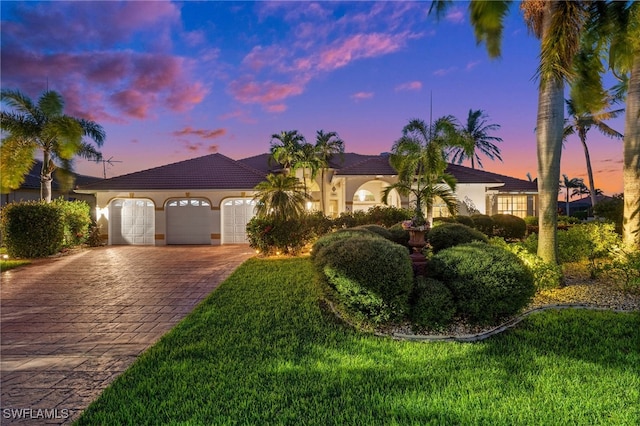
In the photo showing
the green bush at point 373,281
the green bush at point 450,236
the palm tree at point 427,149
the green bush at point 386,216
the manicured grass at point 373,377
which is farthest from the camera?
the green bush at point 386,216

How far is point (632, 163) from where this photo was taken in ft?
27.9

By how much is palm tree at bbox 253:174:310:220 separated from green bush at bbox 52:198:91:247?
31.0 feet

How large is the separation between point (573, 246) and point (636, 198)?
74.3 inches

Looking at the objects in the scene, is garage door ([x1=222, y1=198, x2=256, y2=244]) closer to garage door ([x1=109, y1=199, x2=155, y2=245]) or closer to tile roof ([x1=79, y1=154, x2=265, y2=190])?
tile roof ([x1=79, y1=154, x2=265, y2=190])

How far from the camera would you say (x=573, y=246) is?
366 inches

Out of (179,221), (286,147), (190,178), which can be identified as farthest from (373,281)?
(286,147)

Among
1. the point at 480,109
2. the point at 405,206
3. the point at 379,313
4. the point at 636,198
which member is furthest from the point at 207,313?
the point at 480,109

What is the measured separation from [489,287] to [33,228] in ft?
55.9

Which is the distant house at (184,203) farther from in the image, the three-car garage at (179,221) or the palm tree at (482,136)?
the palm tree at (482,136)

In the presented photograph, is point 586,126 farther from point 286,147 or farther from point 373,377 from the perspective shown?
point 373,377

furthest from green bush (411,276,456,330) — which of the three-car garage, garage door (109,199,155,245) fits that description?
garage door (109,199,155,245)

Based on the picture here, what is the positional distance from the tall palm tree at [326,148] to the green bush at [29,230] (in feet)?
52.0

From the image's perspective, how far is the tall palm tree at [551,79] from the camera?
6.95 metres
